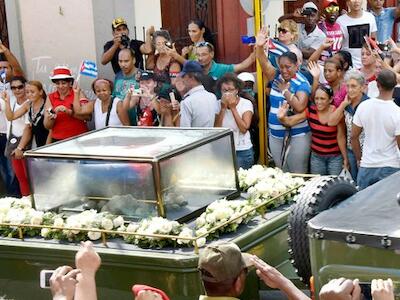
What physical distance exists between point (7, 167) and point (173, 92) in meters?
2.75

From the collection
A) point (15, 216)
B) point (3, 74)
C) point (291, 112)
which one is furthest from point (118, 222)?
point (3, 74)

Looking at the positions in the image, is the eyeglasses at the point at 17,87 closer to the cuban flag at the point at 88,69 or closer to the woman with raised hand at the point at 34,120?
the woman with raised hand at the point at 34,120

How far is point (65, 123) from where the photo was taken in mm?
10328

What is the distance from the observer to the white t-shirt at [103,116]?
9.98 meters

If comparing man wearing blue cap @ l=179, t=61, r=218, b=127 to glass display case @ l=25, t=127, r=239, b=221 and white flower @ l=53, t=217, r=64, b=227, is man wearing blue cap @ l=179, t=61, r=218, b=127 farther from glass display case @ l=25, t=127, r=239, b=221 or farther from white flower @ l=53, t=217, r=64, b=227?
white flower @ l=53, t=217, r=64, b=227

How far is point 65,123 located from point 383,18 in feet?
13.6

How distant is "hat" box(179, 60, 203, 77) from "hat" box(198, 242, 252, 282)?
5.16 meters

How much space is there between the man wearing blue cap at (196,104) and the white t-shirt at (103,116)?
34.5 inches

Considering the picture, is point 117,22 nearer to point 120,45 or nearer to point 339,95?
point 120,45

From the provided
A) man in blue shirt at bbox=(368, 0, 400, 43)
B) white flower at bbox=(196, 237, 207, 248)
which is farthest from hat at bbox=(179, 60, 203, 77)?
white flower at bbox=(196, 237, 207, 248)

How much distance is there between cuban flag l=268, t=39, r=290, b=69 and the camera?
10.1 meters

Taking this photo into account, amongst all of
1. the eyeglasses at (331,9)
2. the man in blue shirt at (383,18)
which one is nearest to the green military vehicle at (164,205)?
the eyeglasses at (331,9)

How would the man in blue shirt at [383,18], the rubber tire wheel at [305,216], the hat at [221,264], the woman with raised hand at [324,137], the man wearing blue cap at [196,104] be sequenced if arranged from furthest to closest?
the man in blue shirt at [383,18] → the man wearing blue cap at [196,104] → the woman with raised hand at [324,137] → the rubber tire wheel at [305,216] → the hat at [221,264]

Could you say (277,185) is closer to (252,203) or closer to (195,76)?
(252,203)
